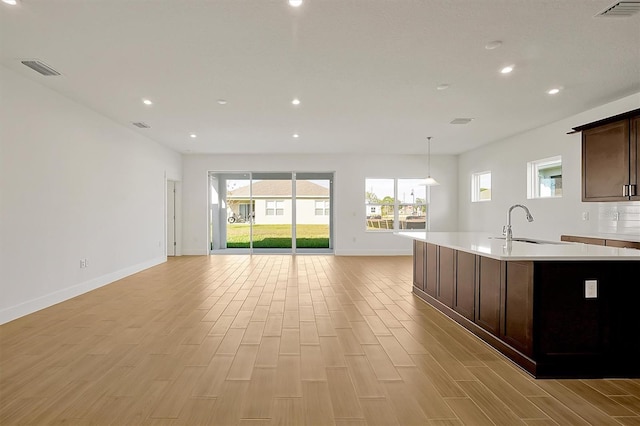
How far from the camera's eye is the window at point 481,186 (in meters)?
8.73

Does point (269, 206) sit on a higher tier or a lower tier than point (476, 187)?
lower

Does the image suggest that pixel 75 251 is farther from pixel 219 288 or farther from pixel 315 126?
pixel 315 126

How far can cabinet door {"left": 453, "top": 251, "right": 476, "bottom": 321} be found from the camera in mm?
3641

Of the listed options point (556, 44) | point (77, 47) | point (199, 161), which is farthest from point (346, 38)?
point (199, 161)

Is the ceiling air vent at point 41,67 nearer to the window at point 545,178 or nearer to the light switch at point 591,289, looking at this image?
the light switch at point 591,289

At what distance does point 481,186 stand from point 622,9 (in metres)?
6.68

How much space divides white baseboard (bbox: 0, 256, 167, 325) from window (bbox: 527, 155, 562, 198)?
7.90 metres

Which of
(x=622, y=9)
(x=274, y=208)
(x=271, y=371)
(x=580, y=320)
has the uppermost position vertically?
(x=622, y=9)

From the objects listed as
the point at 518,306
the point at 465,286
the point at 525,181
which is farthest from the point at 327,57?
the point at 525,181

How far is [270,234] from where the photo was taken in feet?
34.3

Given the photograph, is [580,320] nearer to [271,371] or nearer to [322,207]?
[271,371]

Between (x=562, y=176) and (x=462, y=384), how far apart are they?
5090 millimetres

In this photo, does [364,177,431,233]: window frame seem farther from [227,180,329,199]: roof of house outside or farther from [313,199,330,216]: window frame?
[227,180,329,199]: roof of house outside

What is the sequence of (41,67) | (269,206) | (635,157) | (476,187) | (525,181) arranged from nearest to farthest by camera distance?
(41,67) < (635,157) < (525,181) < (476,187) < (269,206)
